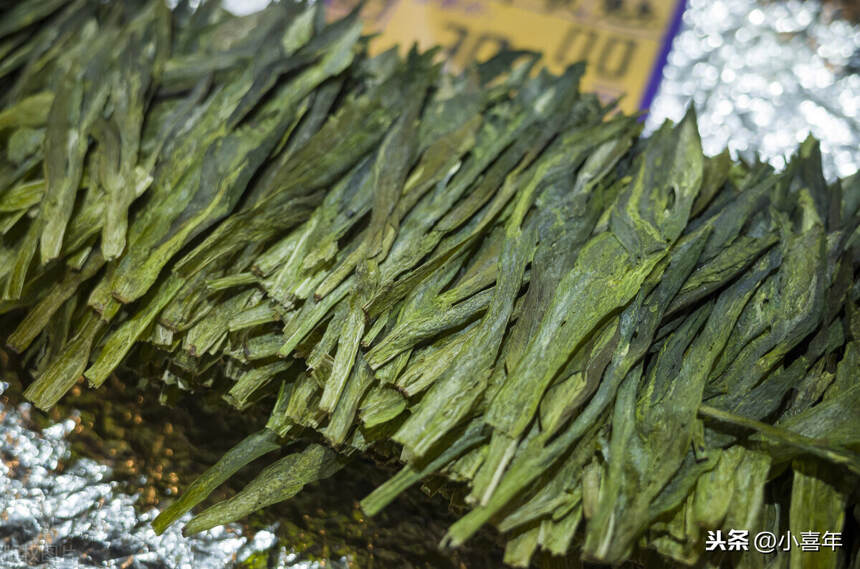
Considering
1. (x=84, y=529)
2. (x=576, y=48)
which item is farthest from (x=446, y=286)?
(x=576, y=48)

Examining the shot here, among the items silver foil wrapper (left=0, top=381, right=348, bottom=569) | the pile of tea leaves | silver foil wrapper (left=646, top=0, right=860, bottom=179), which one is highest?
silver foil wrapper (left=646, top=0, right=860, bottom=179)

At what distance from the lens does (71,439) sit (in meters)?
0.95

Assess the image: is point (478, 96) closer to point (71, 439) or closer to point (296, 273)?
point (296, 273)

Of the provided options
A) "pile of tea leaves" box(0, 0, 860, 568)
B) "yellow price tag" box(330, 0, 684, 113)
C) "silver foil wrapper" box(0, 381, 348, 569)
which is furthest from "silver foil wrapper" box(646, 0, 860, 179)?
"silver foil wrapper" box(0, 381, 348, 569)

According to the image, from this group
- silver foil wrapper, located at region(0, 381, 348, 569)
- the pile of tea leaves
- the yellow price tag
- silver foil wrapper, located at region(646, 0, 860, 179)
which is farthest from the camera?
the yellow price tag

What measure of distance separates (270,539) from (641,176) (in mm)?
753

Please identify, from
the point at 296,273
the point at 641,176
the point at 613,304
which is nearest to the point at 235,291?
the point at 296,273

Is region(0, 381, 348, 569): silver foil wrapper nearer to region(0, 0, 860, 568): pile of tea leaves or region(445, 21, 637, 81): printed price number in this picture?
region(0, 0, 860, 568): pile of tea leaves

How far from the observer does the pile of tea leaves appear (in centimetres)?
70

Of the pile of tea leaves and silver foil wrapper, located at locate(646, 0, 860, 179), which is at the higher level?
silver foil wrapper, located at locate(646, 0, 860, 179)

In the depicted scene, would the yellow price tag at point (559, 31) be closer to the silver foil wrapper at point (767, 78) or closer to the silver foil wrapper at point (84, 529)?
the silver foil wrapper at point (767, 78)

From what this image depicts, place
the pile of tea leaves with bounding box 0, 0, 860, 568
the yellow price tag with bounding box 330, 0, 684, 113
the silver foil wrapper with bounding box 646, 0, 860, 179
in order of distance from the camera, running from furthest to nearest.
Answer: the yellow price tag with bounding box 330, 0, 684, 113, the silver foil wrapper with bounding box 646, 0, 860, 179, the pile of tea leaves with bounding box 0, 0, 860, 568

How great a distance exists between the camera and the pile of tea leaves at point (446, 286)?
705 mm

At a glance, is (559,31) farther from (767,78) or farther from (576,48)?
(767,78)
